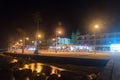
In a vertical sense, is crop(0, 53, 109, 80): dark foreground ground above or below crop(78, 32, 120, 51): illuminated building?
below

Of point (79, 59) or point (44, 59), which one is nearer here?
point (79, 59)

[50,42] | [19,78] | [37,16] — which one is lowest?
[19,78]

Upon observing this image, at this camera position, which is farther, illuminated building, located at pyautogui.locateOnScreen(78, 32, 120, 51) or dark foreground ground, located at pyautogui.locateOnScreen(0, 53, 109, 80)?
illuminated building, located at pyautogui.locateOnScreen(78, 32, 120, 51)

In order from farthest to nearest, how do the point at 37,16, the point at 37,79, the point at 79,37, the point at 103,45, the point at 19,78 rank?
1. the point at 79,37
2. the point at 103,45
3. the point at 37,16
4. the point at 19,78
5. the point at 37,79

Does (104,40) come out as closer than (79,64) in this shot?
No

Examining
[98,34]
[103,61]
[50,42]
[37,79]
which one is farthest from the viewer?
[50,42]

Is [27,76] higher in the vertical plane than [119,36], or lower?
lower

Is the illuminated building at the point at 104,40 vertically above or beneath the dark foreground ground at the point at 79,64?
above

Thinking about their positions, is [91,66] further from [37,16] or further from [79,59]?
[37,16]

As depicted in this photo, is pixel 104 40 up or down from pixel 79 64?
up

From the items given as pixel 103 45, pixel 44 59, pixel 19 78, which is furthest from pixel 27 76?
pixel 103 45

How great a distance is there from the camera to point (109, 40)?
85.7 meters

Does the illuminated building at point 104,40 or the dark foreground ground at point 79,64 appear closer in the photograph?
the dark foreground ground at point 79,64

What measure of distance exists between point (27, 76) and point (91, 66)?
11.7 metres
